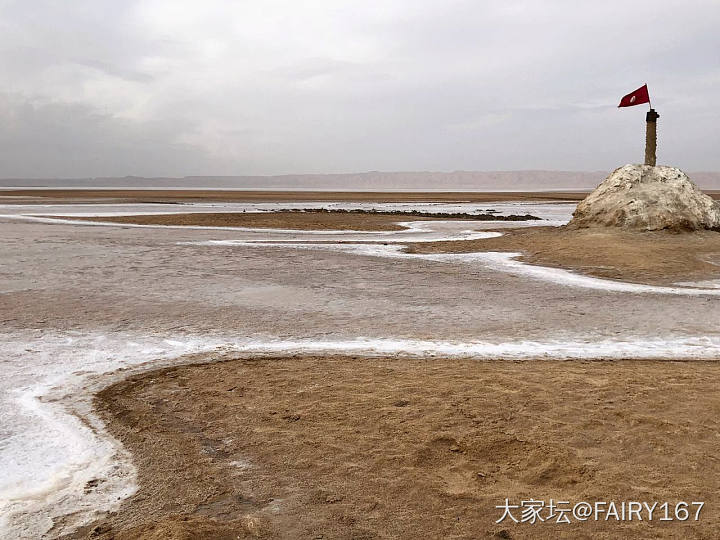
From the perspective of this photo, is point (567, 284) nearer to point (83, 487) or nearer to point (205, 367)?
point (205, 367)

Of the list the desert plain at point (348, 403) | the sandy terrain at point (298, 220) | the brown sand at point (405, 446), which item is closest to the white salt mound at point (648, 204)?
the desert plain at point (348, 403)

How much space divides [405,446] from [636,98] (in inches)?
712

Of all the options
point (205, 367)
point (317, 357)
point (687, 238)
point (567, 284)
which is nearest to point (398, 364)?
point (317, 357)

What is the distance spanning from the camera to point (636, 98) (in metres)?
19.4

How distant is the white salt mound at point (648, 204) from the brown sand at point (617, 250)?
46 centimetres

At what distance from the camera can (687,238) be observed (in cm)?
1747

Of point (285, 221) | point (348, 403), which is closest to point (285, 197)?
point (285, 221)

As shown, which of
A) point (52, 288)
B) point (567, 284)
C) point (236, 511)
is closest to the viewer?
point (236, 511)

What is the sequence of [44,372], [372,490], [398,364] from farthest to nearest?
[398,364] < [44,372] < [372,490]

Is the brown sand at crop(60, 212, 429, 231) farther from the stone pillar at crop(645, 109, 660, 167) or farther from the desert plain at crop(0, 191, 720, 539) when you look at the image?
the desert plain at crop(0, 191, 720, 539)

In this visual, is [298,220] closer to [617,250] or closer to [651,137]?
[651,137]

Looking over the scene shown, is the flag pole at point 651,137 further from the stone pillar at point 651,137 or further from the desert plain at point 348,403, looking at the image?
the desert plain at point 348,403

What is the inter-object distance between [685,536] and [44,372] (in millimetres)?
5486

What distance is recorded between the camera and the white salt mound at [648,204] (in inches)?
719
